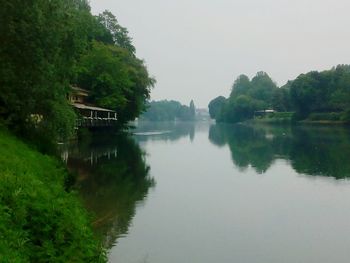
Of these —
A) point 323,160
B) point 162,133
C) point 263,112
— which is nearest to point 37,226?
point 323,160

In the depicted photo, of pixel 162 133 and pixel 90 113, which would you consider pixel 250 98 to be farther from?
pixel 90 113

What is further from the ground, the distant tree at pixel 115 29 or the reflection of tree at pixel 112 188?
the distant tree at pixel 115 29

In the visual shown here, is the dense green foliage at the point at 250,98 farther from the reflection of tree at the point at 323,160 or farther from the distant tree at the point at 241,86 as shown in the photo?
the reflection of tree at the point at 323,160

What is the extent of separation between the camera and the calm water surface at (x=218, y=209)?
14812 millimetres

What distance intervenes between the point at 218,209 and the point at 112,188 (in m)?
6.32

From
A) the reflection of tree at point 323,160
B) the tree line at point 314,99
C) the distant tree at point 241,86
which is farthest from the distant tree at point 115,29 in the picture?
the distant tree at point 241,86

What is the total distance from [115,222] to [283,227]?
20.3ft

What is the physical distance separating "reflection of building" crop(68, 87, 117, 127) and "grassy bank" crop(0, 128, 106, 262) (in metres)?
42.4

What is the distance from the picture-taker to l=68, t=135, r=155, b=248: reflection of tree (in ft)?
56.8

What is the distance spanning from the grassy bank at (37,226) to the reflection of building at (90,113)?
139 feet

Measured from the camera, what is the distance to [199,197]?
23.8 m

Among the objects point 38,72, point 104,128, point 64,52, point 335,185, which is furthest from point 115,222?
point 104,128

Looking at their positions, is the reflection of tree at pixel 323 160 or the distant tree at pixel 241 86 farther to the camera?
the distant tree at pixel 241 86

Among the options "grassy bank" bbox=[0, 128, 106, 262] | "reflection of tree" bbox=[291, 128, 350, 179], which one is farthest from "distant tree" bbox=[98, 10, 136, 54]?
"grassy bank" bbox=[0, 128, 106, 262]
